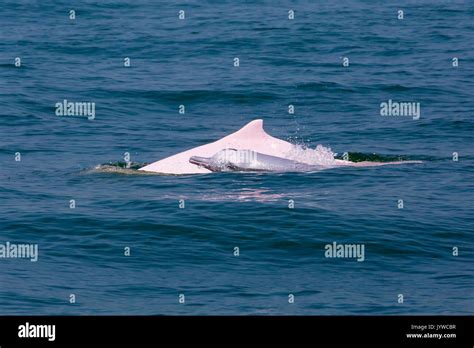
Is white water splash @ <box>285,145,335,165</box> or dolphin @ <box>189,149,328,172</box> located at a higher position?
white water splash @ <box>285,145,335,165</box>

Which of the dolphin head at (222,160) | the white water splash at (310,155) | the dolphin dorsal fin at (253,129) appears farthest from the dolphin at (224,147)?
the white water splash at (310,155)

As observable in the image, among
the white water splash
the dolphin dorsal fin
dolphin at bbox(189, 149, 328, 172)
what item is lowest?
dolphin at bbox(189, 149, 328, 172)

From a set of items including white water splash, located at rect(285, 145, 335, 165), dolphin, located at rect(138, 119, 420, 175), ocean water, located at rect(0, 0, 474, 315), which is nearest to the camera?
ocean water, located at rect(0, 0, 474, 315)

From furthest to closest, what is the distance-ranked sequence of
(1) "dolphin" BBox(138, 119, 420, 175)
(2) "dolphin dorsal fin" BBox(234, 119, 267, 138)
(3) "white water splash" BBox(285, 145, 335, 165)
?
(3) "white water splash" BBox(285, 145, 335, 165) < (1) "dolphin" BBox(138, 119, 420, 175) < (2) "dolphin dorsal fin" BBox(234, 119, 267, 138)

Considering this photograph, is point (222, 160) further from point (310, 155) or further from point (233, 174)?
point (310, 155)

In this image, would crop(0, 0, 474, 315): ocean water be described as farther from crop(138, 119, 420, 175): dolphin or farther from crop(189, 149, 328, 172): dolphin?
crop(138, 119, 420, 175): dolphin

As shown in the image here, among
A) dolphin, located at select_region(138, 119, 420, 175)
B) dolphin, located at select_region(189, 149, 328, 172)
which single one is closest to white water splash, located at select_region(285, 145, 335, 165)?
dolphin, located at select_region(138, 119, 420, 175)

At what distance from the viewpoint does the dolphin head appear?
2816 centimetres

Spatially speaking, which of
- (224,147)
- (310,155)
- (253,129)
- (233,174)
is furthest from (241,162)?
(310,155)

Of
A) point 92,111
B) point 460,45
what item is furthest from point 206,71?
point 460,45

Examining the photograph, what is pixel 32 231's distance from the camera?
2309 cm

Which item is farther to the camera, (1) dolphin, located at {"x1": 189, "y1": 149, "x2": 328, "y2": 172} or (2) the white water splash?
(2) the white water splash

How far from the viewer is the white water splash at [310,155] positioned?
29.1 metres

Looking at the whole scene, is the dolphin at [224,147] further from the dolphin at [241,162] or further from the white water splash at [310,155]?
the white water splash at [310,155]
